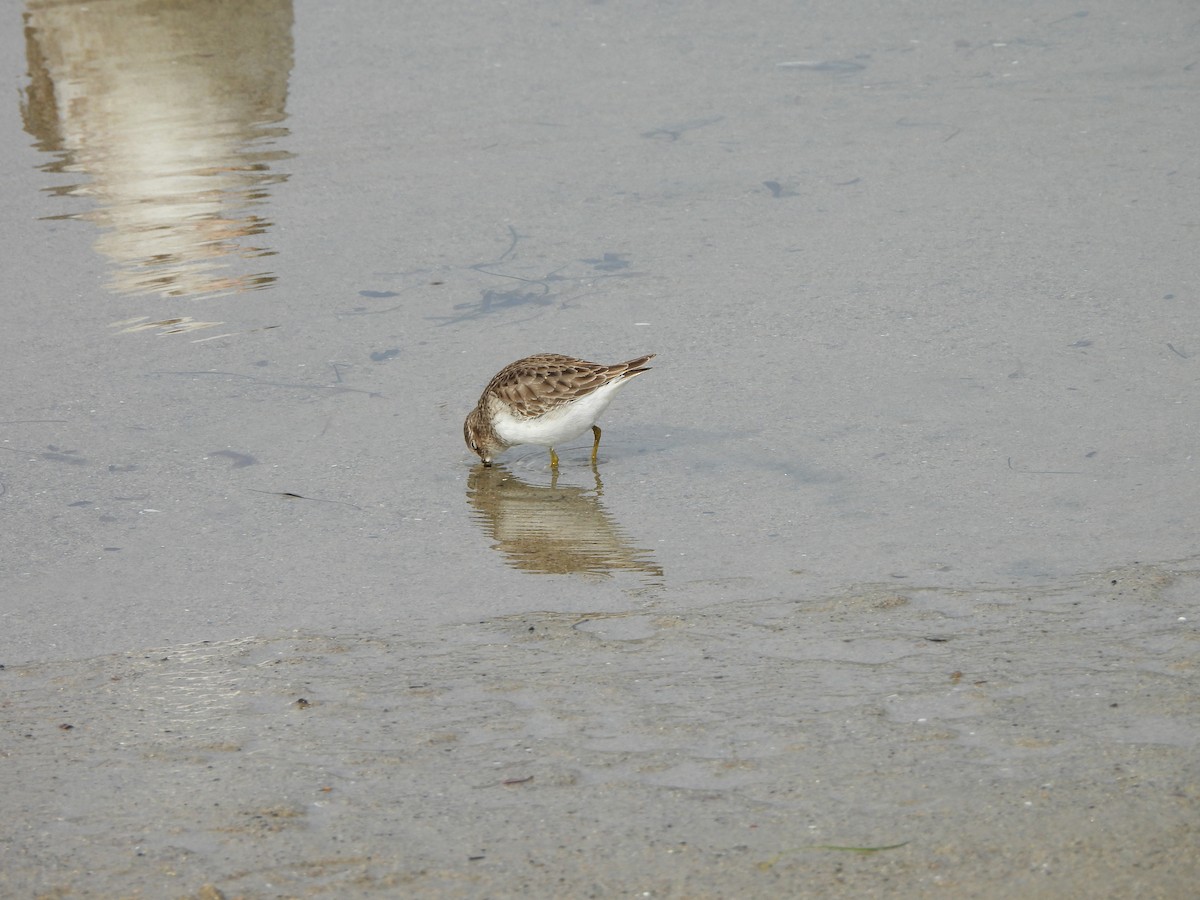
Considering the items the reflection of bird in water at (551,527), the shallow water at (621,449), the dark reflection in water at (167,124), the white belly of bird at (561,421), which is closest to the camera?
the shallow water at (621,449)

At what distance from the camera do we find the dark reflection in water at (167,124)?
903 centimetres

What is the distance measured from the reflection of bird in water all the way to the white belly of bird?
0.25 meters

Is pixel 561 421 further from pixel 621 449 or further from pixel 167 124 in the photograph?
pixel 167 124

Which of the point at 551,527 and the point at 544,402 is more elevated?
the point at 544,402

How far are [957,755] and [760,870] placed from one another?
0.76 m

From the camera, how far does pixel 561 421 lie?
6574 mm

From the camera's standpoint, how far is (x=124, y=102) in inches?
444

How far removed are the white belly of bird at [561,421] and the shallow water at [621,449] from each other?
0.93 ft

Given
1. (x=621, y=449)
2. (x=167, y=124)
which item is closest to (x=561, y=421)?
(x=621, y=449)

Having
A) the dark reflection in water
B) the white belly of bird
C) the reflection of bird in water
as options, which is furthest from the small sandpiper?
the dark reflection in water

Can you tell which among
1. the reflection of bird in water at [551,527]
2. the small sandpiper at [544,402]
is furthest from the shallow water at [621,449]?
the small sandpiper at [544,402]

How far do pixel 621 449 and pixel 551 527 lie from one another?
33.0 inches

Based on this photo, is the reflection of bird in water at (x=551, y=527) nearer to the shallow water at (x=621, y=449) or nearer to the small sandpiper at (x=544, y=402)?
the shallow water at (x=621, y=449)

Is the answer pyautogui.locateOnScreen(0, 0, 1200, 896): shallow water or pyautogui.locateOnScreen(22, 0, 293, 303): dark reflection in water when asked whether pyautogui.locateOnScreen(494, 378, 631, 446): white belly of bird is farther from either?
pyautogui.locateOnScreen(22, 0, 293, 303): dark reflection in water
